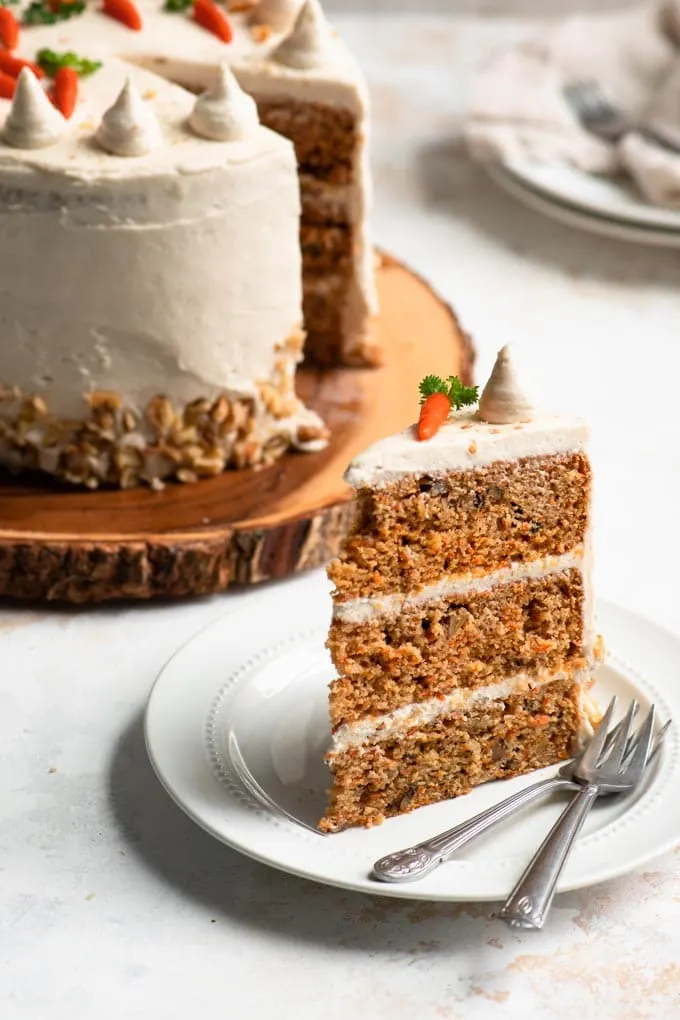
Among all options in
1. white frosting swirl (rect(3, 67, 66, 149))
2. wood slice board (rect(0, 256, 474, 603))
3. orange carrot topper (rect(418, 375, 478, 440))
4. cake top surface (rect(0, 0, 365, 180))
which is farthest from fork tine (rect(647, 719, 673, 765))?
white frosting swirl (rect(3, 67, 66, 149))

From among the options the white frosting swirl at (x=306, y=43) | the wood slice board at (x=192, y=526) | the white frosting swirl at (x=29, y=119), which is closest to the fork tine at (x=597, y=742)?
the wood slice board at (x=192, y=526)

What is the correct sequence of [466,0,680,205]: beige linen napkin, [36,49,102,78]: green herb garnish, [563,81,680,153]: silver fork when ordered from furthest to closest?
1. [563,81,680,153]: silver fork
2. [466,0,680,205]: beige linen napkin
3. [36,49,102,78]: green herb garnish

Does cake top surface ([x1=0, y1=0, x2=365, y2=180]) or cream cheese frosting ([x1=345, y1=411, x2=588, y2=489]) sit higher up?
cream cheese frosting ([x1=345, y1=411, x2=588, y2=489])

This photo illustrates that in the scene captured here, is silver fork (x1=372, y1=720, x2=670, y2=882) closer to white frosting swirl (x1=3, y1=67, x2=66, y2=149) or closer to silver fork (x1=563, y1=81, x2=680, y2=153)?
white frosting swirl (x1=3, y1=67, x2=66, y2=149)

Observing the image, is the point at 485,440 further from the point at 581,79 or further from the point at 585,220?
the point at 581,79

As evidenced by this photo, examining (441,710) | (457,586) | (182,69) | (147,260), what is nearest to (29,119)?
(147,260)

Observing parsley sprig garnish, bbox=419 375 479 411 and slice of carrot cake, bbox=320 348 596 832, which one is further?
parsley sprig garnish, bbox=419 375 479 411

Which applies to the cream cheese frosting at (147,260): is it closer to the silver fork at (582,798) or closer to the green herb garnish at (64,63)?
the green herb garnish at (64,63)
